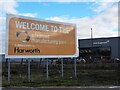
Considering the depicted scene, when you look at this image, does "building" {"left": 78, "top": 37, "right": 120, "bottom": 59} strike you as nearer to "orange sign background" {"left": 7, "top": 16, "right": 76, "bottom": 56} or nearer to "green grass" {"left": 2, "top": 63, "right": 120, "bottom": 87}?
"green grass" {"left": 2, "top": 63, "right": 120, "bottom": 87}

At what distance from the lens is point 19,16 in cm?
1499

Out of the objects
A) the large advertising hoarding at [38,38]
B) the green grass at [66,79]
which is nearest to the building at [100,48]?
the green grass at [66,79]

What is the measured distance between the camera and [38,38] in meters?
15.9

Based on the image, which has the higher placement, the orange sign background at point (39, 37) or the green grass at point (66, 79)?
the orange sign background at point (39, 37)

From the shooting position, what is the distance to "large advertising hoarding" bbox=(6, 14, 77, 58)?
580 inches

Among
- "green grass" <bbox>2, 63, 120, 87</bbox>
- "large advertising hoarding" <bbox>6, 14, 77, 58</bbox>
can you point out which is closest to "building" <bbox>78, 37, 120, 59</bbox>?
"green grass" <bbox>2, 63, 120, 87</bbox>

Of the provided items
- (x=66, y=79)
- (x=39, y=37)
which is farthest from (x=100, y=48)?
(x=39, y=37)

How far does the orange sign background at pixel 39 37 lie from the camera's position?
14.8 m

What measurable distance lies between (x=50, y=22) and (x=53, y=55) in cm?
176

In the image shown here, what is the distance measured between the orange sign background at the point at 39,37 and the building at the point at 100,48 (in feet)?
188

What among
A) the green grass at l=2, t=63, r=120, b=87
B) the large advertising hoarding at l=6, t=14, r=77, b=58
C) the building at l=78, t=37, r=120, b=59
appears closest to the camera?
the green grass at l=2, t=63, r=120, b=87

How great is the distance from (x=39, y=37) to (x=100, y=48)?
65218mm

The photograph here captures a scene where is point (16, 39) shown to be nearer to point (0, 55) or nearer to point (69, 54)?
point (0, 55)

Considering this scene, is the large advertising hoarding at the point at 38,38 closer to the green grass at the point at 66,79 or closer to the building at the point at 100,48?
the green grass at the point at 66,79
